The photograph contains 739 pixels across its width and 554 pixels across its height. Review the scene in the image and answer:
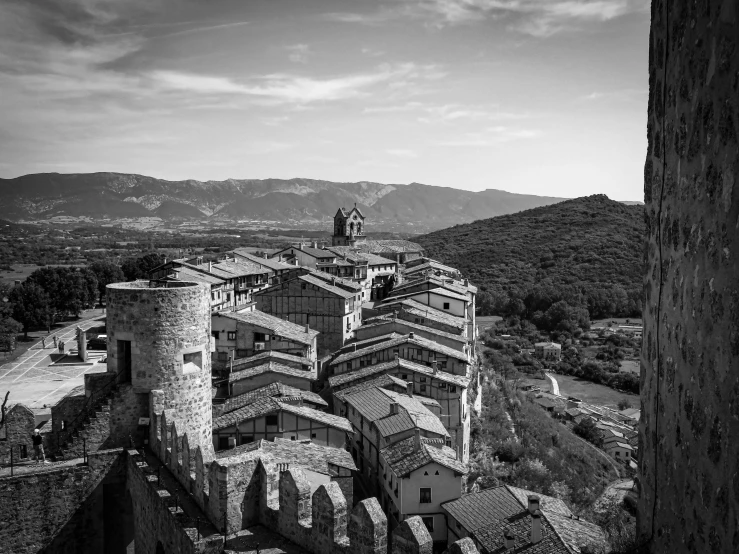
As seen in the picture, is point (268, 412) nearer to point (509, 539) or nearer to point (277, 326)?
point (509, 539)

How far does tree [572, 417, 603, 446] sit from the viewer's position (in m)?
49.0

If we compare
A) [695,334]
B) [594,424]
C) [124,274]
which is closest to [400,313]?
[594,424]

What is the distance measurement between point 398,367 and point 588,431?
23.6 m

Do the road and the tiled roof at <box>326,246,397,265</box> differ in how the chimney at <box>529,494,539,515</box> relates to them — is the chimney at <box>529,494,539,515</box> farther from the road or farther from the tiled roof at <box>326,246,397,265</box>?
the tiled roof at <box>326,246,397,265</box>

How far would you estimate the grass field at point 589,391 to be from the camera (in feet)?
202

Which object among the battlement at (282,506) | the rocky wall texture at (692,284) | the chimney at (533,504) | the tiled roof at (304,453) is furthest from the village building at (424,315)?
the rocky wall texture at (692,284)

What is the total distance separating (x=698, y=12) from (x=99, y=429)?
49.1 ft

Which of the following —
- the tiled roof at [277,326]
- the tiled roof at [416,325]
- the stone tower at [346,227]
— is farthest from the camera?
the stone tower at [346,227]

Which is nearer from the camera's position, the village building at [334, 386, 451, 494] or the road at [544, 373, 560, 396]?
the village building at [334, 386, 451, 494]

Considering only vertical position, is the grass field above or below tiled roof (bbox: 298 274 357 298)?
below

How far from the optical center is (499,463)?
116 ft

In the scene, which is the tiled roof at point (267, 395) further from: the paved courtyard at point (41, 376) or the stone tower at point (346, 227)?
the stone tower at point (346, 227)

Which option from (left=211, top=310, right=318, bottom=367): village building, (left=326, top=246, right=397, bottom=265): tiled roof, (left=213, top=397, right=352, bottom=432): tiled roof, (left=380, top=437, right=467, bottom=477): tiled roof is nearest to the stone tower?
Result: (left=326, top=246, right=397, bottom=265): tiled roof

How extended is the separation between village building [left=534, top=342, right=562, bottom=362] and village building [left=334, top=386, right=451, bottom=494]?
44.2m
